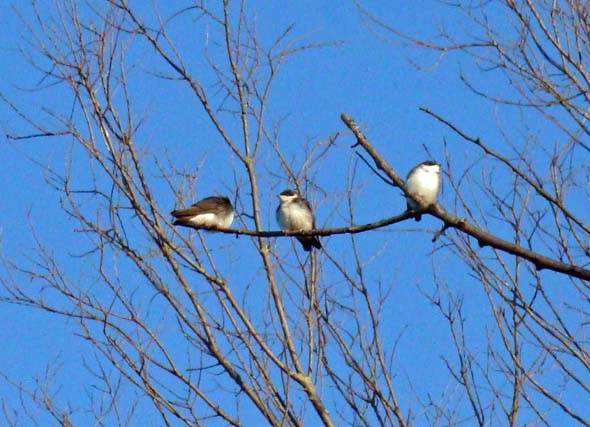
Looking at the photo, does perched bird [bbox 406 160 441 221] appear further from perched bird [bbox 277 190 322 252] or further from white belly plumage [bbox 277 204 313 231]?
white belly plumage [bbox 277 204 313 231]

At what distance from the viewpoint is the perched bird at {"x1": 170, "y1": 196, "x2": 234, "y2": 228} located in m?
7.36

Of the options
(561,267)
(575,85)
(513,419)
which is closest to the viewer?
(561,267)

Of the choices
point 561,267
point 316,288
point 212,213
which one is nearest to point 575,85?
point 561,267

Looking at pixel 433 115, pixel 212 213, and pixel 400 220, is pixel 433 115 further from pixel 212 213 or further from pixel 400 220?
pixel 212 213

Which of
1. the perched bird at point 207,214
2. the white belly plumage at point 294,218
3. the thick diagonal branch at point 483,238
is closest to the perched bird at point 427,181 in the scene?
the perched bird at point 207,214

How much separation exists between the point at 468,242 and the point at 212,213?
2.98 metres

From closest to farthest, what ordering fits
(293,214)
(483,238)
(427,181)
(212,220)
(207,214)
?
(483,238)
(427,181)
(207,214)
(212,220)
(293,214)

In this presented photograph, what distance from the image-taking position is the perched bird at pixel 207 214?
736 centimetres

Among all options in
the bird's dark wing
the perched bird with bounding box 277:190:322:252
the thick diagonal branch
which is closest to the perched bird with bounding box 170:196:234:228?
the bird's dark wing

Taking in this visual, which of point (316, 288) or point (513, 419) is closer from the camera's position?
point (513, 419)

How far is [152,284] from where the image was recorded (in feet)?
20.9

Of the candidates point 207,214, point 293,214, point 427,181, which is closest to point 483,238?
point 427,181

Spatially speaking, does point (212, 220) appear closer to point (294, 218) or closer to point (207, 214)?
point (207, 214)

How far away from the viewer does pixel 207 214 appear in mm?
8547
